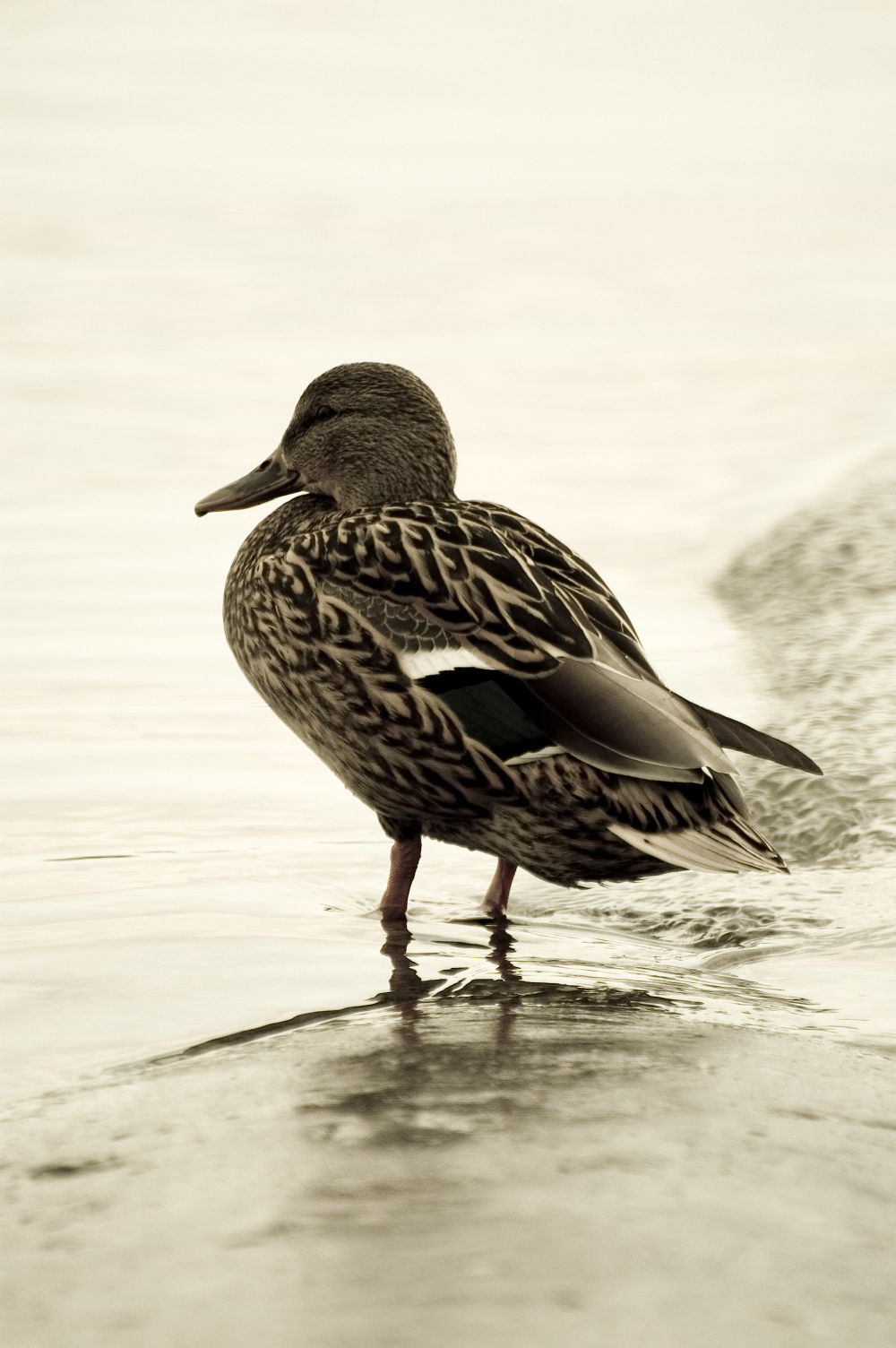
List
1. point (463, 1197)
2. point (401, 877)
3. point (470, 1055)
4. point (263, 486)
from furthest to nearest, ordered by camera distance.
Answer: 1. point (263, 486)
2. point (401, 877)
3. point (470, 1055)
4. point (463, 1197)

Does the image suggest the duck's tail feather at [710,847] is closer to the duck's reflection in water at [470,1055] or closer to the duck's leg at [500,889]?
the duck's reflection in water at [470,1055]

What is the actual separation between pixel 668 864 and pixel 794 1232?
1.84 m

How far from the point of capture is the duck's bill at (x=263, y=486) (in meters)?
5.12

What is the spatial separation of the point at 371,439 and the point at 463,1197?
2990 millimetres

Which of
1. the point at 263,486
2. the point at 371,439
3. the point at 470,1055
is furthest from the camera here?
the point at 263,486

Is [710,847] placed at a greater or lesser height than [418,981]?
greater

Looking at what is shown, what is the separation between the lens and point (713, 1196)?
2188 mm

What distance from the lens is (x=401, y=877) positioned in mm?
4230

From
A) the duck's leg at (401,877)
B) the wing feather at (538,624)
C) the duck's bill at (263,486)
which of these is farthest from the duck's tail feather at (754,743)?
the duck's bill at (263,486)

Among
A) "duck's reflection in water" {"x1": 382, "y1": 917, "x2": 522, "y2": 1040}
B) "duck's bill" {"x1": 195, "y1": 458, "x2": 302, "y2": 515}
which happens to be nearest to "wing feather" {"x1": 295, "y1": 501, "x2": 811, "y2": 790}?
"duck's reflection in water" {"x1": 382, "y1": 917, "x2": 522, "y2": 1040}

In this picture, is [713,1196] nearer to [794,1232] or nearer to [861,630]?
[794,1232]

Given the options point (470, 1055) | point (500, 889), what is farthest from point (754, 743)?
point (470, 1055)

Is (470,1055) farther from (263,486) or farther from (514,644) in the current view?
(263,486)

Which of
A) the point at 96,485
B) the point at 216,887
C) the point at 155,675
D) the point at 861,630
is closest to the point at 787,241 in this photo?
the point at 96,485
